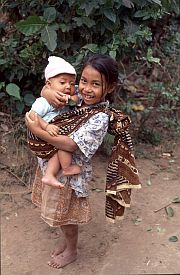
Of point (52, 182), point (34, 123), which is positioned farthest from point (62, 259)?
point (34, 123)

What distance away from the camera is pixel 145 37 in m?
3.86

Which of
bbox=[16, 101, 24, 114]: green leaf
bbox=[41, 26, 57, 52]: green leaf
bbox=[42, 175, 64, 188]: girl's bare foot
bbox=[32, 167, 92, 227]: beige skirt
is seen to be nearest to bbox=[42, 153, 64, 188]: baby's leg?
bbox=[42, 175, 64, 188]: girl's bare foot

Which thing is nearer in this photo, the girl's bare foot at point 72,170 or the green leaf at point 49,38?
the girl's bare foot at point 72,170

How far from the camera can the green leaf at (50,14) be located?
3.65m

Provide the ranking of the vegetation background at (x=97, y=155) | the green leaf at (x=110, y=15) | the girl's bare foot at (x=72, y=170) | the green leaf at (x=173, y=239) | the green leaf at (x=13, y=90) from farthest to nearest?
the green leaf at (x=13, y=90)
the green leaf at (x=110, y=15)
the green leaf at (x=173, y=239)
the vegetation background at (x=97, y=155)
the girl's bare foot at (x=72, y=170)

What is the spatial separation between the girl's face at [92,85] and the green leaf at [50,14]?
4.01 feet

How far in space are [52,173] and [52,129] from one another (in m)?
0.24

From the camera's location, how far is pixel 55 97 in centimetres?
256

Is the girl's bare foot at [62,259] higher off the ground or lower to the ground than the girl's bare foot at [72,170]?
lower

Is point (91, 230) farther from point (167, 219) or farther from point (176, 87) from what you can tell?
point (176, 87)

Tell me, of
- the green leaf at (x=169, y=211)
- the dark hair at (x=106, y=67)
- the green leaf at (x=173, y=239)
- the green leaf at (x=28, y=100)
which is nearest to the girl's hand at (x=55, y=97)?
the dark hair at (x=106, y=67)

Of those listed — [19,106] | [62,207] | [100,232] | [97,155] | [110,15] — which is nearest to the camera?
[62,207]

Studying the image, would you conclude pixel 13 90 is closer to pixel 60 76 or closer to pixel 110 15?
pixel 110 15

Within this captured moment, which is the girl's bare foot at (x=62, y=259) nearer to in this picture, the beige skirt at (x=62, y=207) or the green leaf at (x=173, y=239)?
the beige skirt at (x=62, y=207)
